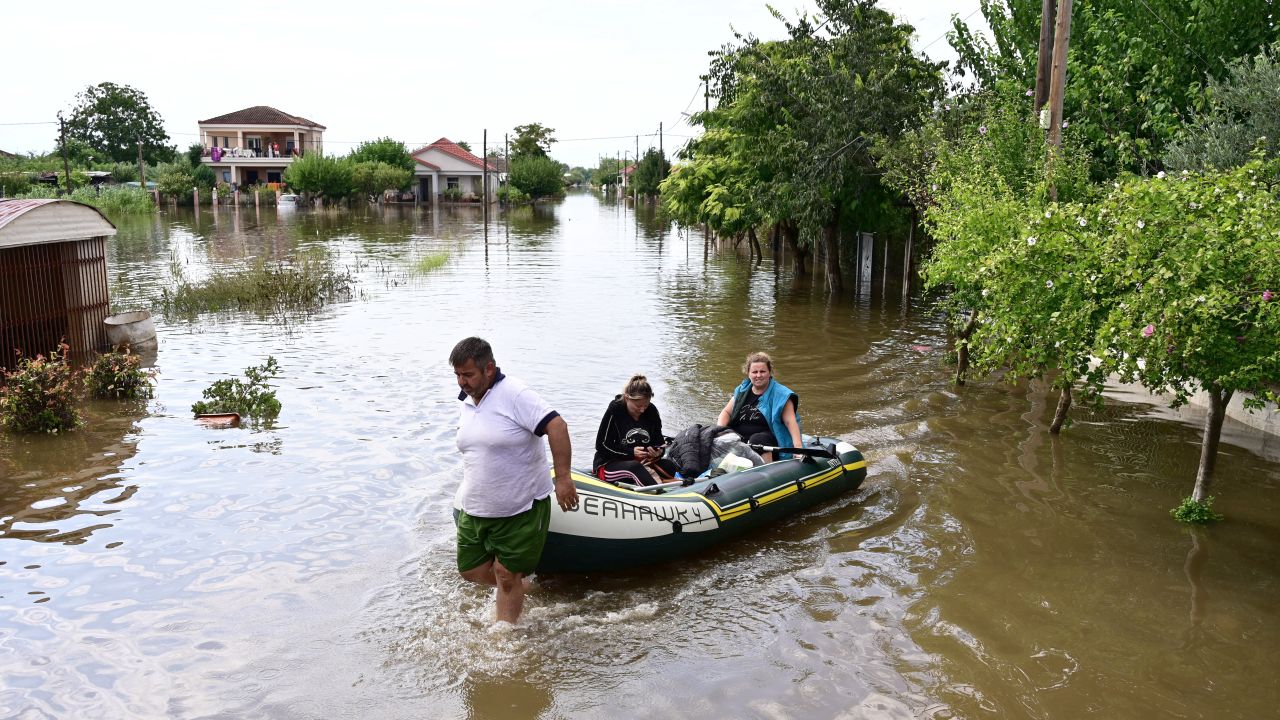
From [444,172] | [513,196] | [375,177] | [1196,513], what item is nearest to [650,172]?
[513,196]

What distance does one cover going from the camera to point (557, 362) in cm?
1667

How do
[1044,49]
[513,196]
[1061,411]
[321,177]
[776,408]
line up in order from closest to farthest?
[776,408] < [1061,411] < [1044,49] < [321,177] < [513,196]

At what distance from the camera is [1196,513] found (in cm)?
886

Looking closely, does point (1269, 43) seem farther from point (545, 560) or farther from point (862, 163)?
point (545, 560)

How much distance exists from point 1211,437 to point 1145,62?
12.5m

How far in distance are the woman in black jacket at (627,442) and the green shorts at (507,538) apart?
2260mm

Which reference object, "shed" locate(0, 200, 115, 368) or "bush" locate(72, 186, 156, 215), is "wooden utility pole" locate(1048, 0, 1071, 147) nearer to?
"shed" locate(0, 200, 115, 368)

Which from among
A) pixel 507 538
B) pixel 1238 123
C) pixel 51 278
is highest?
pixel 1238 123

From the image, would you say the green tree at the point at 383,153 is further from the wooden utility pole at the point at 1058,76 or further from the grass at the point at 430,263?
the wooden utility pole at the point at 1058,76

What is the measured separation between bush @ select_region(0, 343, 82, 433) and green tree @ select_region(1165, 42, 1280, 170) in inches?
604

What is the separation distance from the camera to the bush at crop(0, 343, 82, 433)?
11.4m

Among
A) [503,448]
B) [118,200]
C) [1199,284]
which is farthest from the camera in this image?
[118,200]

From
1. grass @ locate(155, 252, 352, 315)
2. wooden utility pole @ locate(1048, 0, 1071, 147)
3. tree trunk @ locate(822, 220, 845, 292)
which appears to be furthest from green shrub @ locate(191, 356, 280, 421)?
tree trunk @ locate(822, 220, 845, 292)

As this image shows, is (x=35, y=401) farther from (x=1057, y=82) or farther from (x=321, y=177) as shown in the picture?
(x=321, y=177)
